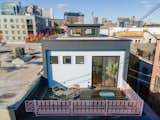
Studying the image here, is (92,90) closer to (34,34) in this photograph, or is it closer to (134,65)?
(134,65)

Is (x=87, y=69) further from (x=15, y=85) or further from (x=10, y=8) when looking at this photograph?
(x=10, y=8)

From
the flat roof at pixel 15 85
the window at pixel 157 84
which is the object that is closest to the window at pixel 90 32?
the flat roof at pixel 15 85

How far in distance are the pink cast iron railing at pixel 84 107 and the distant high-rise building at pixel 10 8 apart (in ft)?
273

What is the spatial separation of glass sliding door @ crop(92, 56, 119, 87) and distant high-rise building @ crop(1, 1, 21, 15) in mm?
81216

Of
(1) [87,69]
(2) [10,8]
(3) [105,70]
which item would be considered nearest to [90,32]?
(1) [87,69]

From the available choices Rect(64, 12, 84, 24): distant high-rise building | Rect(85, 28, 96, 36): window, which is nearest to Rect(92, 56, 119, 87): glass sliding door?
Rect(85, 28, 96, 36): window

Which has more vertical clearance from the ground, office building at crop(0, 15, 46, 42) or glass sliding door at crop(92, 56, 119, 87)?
office building at crop(0, 15, 46, 42)

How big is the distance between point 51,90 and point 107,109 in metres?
5.69

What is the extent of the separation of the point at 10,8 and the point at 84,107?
287 feet

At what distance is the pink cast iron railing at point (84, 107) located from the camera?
29.3 feet

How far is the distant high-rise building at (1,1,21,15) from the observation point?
3103 inches

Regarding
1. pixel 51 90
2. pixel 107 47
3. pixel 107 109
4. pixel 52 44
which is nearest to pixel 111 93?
pixel 107 109

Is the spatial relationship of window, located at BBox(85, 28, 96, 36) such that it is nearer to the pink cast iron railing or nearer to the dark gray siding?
the dark gray siding

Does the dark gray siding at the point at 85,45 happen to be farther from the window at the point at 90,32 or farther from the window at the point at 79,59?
the window at the point at 90,32
